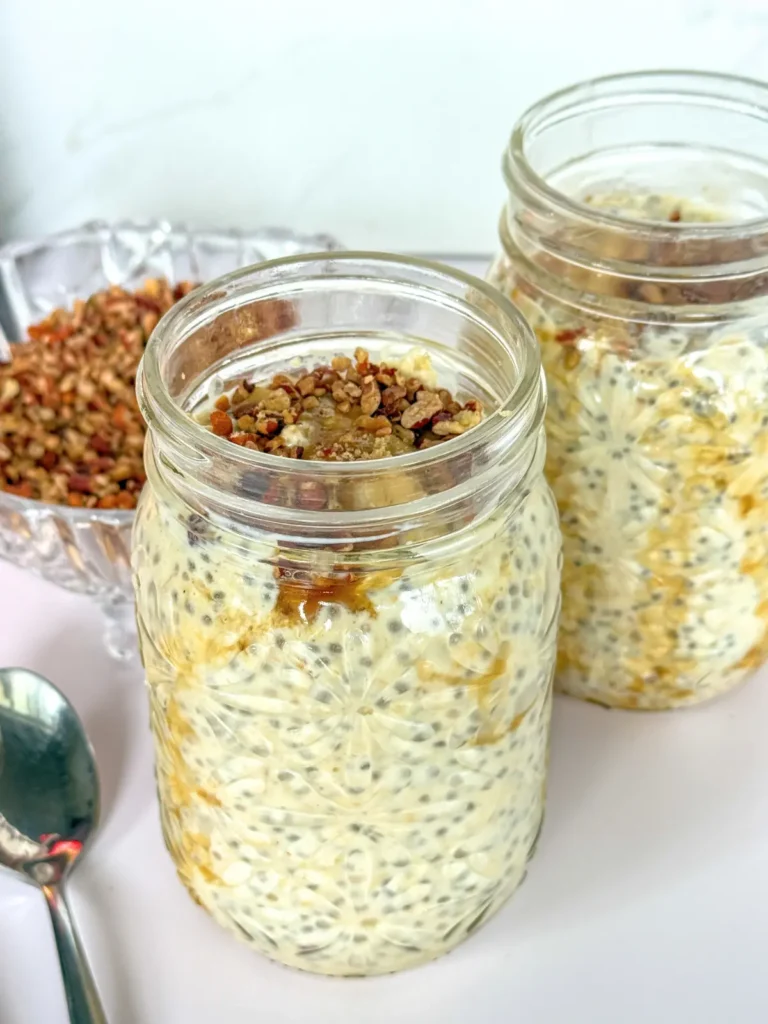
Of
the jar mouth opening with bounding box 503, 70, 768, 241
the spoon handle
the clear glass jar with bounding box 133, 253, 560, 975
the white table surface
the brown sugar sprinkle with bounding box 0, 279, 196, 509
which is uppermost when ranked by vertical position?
the jar mouth opening with bounding box 503, 70, 768, 241

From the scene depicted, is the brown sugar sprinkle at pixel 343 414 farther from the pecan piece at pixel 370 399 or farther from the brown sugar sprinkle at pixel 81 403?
the brown sugar sprinkle at pixel 81 403

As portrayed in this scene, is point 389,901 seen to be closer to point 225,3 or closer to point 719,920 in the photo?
point 719,920

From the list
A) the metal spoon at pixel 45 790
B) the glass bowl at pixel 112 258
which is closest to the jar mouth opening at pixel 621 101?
the glass bowl at pixel 112 258

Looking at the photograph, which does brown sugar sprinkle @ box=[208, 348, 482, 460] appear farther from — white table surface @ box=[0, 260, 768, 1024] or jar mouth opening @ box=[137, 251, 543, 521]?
white table surface @ box=[0, 260, 768, 1024]

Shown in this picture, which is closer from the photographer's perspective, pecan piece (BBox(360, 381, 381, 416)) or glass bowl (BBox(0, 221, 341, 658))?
pecan piece (BBox(360, 381, 381, 416))

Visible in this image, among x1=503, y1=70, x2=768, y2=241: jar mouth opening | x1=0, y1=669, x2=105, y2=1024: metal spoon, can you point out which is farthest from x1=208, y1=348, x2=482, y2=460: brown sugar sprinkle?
x1=0, y1=669, x2=105, y2=1024: metal spoon
